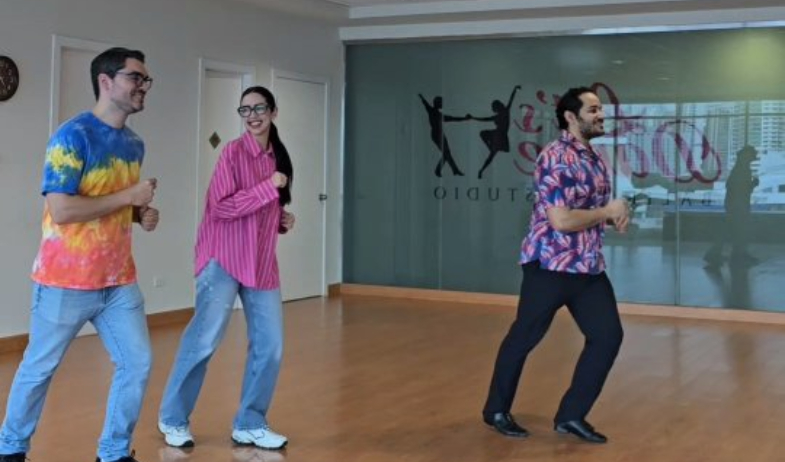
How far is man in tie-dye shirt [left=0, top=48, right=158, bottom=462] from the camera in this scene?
3.39m

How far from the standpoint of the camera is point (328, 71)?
34.1 ft

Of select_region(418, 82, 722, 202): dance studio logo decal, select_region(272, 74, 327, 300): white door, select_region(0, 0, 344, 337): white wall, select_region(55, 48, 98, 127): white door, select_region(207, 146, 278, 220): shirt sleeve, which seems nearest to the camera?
select_region(207, 146, 278, 220): shirt sleeve

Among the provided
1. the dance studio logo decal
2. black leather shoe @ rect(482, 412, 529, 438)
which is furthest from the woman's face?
the dance studio logo decal

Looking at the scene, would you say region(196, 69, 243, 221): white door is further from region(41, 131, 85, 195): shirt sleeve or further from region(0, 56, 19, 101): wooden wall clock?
region(41, 131, 85, 195): shirt sleeve

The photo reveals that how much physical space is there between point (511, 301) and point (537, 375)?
388 centimetres

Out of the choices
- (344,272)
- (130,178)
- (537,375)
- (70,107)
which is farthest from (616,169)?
(130,178)

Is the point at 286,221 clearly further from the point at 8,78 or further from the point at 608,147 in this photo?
the point at 608,147

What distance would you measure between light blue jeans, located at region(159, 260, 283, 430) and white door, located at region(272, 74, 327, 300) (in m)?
5.46

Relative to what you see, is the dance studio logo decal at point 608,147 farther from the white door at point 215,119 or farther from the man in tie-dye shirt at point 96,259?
the man in tie-dye shirt at point 96,259

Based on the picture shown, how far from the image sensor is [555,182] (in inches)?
170

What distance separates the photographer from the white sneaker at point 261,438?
427 cm

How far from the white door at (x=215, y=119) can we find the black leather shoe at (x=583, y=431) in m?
4.80

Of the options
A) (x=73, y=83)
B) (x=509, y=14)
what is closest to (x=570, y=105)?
(x=73, y=83)

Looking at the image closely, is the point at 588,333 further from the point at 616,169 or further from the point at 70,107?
the point at 616,169
